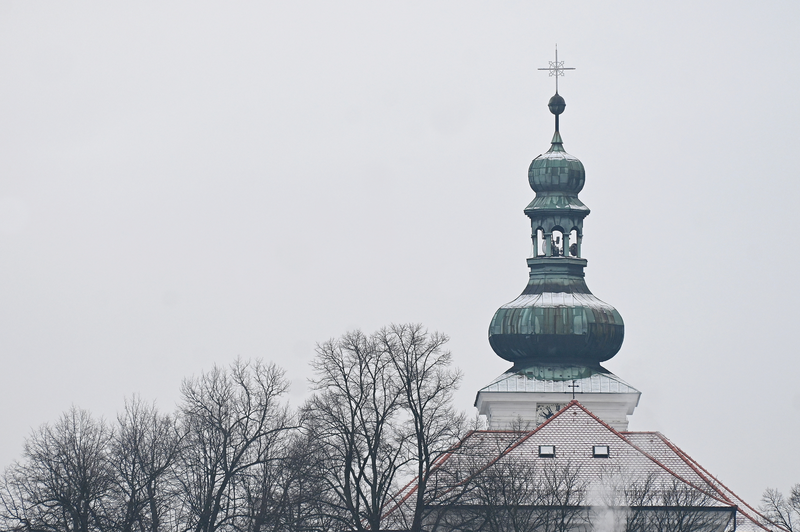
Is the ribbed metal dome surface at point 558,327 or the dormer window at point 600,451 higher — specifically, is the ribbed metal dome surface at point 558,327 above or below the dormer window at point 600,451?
above

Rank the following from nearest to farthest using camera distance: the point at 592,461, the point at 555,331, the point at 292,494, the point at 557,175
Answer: the point at 292,494 < the point at 592,461 < the point at 555,331 < the point at 557,175

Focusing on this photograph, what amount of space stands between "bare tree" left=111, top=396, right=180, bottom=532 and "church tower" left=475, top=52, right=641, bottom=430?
20707 millimetres

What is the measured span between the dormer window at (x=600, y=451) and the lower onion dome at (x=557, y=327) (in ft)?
56.4

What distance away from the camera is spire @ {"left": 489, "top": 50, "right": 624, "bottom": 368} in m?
86.8

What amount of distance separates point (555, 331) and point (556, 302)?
1.11m

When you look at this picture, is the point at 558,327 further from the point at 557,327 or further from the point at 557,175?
the point at 557,175

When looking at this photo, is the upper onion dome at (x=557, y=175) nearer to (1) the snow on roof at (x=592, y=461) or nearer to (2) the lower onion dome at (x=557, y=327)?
(2) the lower onion dome at (x=557, y=327)

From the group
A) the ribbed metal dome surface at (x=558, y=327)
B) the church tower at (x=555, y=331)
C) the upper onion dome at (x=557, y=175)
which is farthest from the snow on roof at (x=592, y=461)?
the upper onion dome at (x=557, y=175)

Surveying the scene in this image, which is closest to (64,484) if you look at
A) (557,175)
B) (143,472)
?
(143,472)

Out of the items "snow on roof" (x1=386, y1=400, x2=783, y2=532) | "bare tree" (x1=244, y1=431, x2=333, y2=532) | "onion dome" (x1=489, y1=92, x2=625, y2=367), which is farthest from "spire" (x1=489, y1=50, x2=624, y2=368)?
"bare tree" (x1=244, y1=431, x2=333, y2=532)

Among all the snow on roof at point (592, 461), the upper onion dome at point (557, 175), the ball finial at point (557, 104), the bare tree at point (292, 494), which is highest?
the ball finial at point (557, 104)

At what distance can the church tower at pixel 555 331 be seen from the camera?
8506 cm

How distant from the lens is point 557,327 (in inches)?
3413

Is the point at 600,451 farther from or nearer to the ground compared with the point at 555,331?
nearer to the ground
